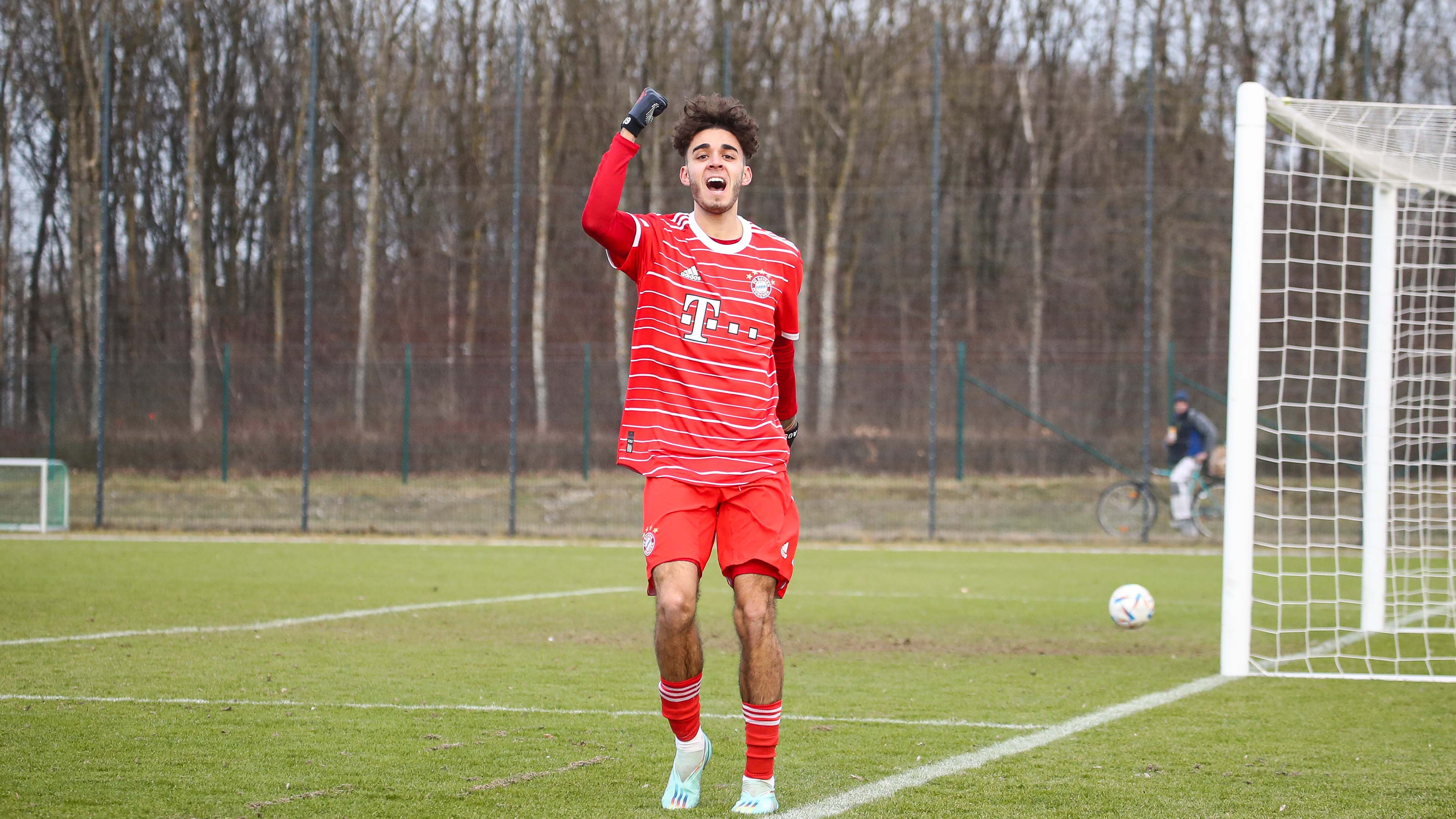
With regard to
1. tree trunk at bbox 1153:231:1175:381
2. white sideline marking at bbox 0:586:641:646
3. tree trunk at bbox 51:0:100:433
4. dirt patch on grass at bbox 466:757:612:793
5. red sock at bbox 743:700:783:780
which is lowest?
white sideline marking at bbox 0:586:641:646

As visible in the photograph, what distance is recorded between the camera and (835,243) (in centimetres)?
1923

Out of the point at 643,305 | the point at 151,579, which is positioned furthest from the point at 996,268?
the point at 643,305

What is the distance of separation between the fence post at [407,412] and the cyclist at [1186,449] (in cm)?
1003

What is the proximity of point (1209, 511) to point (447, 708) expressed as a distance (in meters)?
13.8

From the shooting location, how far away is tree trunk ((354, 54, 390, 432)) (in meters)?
18.1

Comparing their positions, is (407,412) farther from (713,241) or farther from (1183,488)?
(713,241)

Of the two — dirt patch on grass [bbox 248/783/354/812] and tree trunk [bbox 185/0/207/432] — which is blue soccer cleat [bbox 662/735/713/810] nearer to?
dirt patch on grass [bbox 248/783/354/812]

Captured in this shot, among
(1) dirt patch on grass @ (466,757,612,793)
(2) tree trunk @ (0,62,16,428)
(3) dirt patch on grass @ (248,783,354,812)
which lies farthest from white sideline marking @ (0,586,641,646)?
(2) tree trunk @ (0,62,16,428)

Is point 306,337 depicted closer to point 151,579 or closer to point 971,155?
point 151,579

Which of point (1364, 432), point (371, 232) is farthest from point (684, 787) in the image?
point (371, 232)

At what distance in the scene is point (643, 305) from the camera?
4.17 m

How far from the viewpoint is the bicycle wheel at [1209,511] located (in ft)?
55.6

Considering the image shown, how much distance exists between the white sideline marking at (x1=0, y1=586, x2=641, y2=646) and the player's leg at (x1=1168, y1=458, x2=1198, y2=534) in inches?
345

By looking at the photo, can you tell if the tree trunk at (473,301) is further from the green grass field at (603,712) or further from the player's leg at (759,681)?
the player's leg at (759,681)
